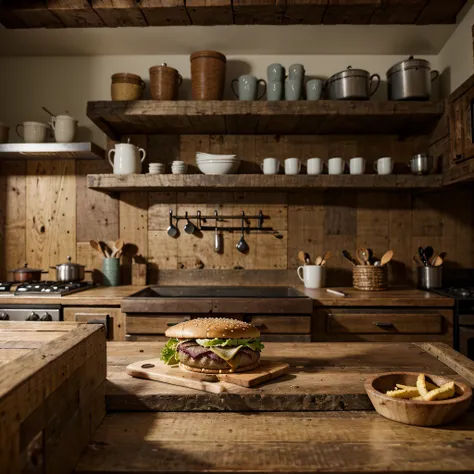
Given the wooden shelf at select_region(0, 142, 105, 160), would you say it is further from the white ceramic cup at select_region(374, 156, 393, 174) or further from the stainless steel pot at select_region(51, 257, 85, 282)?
the white ceramic cup at select_region(374, 156, 393, 174)

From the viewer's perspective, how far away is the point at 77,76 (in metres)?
3.40

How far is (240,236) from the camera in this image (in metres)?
3.36

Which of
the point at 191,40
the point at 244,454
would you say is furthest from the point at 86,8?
the point at 244,454

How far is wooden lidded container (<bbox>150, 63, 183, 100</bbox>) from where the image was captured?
302cm

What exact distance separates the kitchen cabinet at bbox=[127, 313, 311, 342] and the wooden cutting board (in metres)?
1.32

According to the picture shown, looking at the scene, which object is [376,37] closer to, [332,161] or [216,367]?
[332,161]

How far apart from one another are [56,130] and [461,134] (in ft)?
8.17

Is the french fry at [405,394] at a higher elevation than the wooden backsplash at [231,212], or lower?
lower

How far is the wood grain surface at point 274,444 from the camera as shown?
83 cm

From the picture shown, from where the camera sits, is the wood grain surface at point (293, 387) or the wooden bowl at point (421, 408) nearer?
the wooden bowl at point (421, 408)

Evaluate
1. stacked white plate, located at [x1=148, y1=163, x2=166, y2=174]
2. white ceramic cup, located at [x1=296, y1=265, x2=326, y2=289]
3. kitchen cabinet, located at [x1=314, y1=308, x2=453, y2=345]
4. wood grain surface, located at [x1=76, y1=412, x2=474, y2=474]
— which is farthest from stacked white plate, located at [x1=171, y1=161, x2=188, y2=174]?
wood grain surface, located at [x1=76, y1=412, x2=474, y2=474]

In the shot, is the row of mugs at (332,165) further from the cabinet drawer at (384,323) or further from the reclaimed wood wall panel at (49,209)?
the reclaimed wood wall panel at (49,209)

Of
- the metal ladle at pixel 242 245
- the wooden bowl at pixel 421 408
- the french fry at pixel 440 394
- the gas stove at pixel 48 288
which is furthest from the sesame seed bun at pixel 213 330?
the metal ladle at pixel 242 245

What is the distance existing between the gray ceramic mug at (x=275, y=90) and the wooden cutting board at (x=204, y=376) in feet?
6.97
